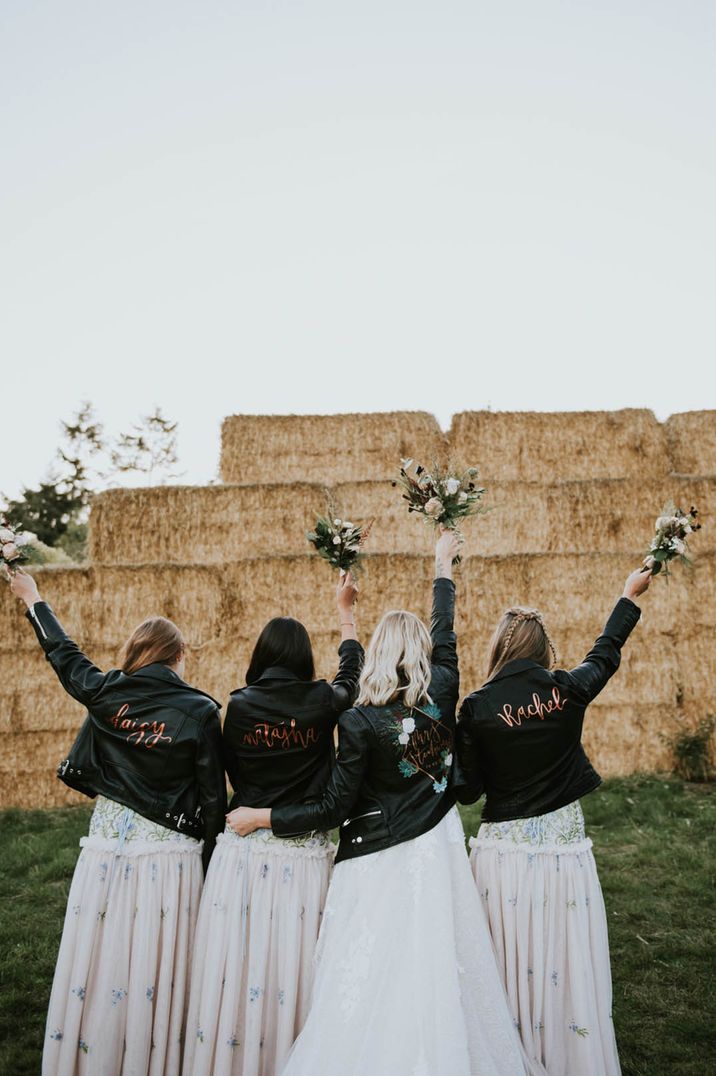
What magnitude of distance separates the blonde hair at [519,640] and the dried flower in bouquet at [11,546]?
263 centimetres

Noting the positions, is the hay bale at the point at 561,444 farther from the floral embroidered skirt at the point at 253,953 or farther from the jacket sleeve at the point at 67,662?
the floral embroidered skirt at the point at 253,953

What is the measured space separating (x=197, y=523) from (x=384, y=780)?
9379mm

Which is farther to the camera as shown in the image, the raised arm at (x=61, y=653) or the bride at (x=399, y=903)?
the raised arm at (x=61, y=653)

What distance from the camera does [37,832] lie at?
9.82 metres

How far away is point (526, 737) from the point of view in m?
4.41

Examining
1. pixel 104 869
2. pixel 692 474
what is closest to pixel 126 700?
pixel 104 869

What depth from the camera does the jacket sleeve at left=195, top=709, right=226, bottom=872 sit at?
14.7ft

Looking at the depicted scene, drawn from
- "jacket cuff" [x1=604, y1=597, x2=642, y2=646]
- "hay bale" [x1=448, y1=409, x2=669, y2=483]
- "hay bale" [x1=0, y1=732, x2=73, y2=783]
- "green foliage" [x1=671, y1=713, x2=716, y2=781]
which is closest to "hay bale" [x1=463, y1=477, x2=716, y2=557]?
"hay bale" [x1=448, y1=409, x2=669, y2=483]

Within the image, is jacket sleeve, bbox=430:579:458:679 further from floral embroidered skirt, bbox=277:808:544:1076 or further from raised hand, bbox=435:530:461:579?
floral embroidered skirt, bbox=277:808:544:1076

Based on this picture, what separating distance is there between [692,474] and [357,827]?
11823 mm

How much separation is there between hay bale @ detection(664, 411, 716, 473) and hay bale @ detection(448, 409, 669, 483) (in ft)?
0.86

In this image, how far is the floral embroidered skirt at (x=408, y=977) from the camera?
151 inches

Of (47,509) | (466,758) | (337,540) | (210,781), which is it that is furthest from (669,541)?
(47,509)

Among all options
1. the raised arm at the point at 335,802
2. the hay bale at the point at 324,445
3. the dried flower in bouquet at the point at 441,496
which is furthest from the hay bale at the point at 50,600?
the raised arm at the point at 335,802
